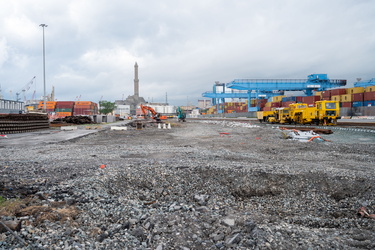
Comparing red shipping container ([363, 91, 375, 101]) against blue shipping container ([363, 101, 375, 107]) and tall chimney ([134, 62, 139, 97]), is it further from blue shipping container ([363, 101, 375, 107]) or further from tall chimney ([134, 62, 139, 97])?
tall chimney ([134, 62, 139, 97])

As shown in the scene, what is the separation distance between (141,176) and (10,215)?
2.40 metres

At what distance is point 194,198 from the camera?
408 cm

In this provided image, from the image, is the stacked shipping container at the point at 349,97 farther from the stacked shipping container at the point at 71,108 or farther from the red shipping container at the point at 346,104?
the stacked shipping container at the point at 71,108

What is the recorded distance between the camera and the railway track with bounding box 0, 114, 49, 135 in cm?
1645

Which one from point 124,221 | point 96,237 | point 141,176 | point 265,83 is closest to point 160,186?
point 141,176

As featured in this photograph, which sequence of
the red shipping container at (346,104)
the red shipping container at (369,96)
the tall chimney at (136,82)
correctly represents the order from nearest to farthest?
1. the red shipping container at (369,96)
2. the red shipping container at (346,104)
3. the tall chimney at (136,82)

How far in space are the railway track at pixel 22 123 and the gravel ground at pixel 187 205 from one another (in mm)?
12900

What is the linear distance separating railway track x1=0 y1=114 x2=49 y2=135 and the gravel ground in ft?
42.3

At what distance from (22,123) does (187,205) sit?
19.2 metres

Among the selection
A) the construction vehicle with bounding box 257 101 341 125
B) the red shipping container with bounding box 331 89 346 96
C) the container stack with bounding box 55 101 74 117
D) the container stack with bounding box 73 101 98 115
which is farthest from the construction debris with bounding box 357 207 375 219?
the container stack with bounding box 55 101 74 117

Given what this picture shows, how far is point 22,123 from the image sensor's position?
18.1 meters

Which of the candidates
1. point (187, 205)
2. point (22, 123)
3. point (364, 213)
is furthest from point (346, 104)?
point (22, 123)

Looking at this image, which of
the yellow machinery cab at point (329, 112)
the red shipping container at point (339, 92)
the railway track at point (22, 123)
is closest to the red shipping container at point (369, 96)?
the red shipping container at point (339, 92)

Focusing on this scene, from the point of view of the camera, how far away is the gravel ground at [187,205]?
2547 millimetres
